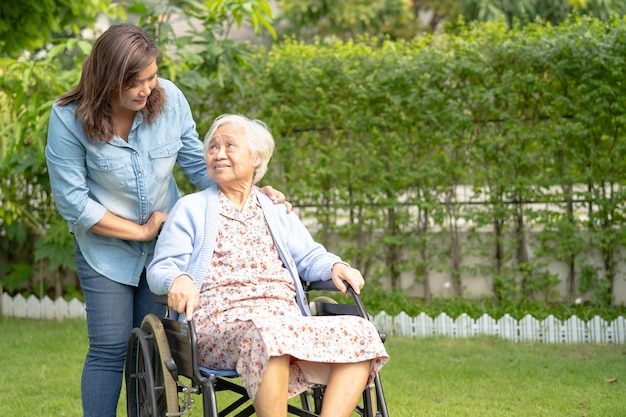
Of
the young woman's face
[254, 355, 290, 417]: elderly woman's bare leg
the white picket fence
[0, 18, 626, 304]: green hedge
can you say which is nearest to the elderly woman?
[254, 355, 290, 417]: elderly woman's bare leg

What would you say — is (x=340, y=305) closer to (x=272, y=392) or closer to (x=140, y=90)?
(x=272, y=392)

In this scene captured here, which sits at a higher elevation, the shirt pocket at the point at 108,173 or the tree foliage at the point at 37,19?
the tree foliage at the point at 37,19

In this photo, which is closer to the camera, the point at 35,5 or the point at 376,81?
the point at 35,5

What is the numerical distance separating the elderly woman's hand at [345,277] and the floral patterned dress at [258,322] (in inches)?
6.1

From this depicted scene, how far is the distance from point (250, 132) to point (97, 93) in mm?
569

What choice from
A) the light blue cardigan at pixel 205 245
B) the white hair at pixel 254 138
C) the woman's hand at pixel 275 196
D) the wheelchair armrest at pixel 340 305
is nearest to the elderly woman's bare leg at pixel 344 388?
the wheelchair armrest at pixel 340 305

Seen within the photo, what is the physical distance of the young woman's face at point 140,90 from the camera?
279 cm

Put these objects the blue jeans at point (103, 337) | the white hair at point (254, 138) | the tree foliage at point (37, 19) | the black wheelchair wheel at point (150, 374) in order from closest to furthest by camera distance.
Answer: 1. the black wheelchair wheel at point (150, 374)
2. the blue jeans at point (103, 337)
3. the white hair at point (254, 138)
4. the tree foliage at point (37, 19)

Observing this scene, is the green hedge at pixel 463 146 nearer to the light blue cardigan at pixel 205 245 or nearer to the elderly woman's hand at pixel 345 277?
the light blue cardigan at pixel 205 245

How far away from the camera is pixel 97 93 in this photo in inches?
111

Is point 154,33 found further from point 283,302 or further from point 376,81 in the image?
point 283,302

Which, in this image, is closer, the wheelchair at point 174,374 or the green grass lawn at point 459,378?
the wheelchair at point 174,374

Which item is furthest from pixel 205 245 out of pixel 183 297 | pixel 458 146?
pixel 458 146

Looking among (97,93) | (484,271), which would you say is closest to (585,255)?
(484,271)
